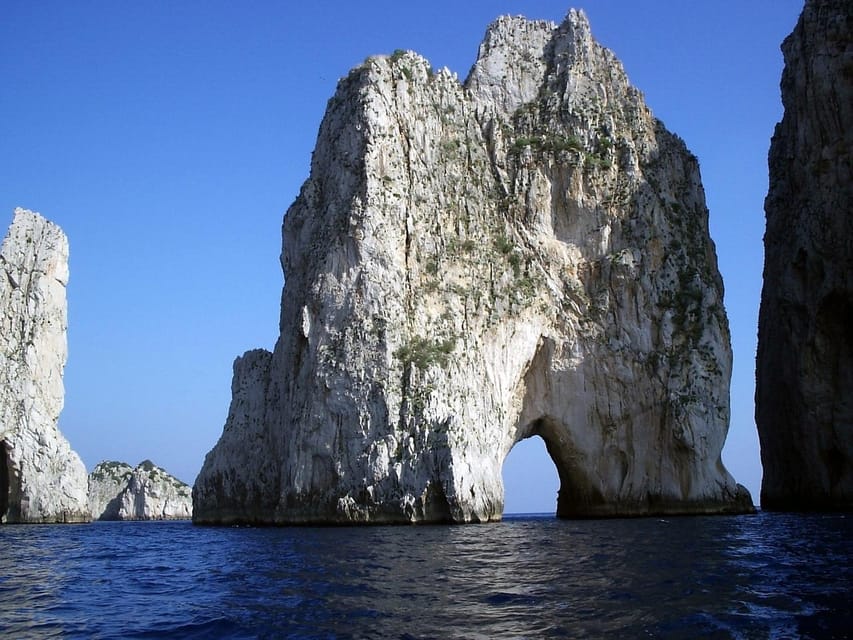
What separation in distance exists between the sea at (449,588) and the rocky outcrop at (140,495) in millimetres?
84425

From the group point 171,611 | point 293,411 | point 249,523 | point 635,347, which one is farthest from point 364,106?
point 171,611

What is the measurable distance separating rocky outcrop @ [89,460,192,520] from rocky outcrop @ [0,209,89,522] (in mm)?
43537

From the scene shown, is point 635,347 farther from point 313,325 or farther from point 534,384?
point 313,325

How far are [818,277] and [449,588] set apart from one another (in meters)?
44.9

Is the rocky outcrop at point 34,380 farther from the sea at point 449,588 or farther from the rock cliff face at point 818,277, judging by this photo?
the rock cliff face at point 818,277

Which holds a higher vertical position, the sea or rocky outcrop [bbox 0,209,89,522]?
rocky outcrop [bbox 0,209,89,522]

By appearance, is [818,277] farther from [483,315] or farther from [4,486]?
[4,486]

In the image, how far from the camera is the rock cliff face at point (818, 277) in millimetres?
54125

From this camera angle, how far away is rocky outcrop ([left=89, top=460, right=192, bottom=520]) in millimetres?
113125

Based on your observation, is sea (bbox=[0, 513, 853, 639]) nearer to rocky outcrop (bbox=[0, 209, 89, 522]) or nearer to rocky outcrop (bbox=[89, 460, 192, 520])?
rocky outcrop (bbox=[0, 209, 89, 522])

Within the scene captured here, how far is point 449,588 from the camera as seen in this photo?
19.3 metres

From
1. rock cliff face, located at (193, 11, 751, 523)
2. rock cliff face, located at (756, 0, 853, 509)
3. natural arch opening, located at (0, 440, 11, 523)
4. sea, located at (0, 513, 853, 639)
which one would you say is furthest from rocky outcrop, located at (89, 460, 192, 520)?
sea, located at (0, 513, 853, 639)

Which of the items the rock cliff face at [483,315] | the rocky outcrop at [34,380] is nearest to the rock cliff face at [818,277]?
the rock cliff face at [483,315]

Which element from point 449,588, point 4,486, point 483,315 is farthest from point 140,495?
point 449,588
